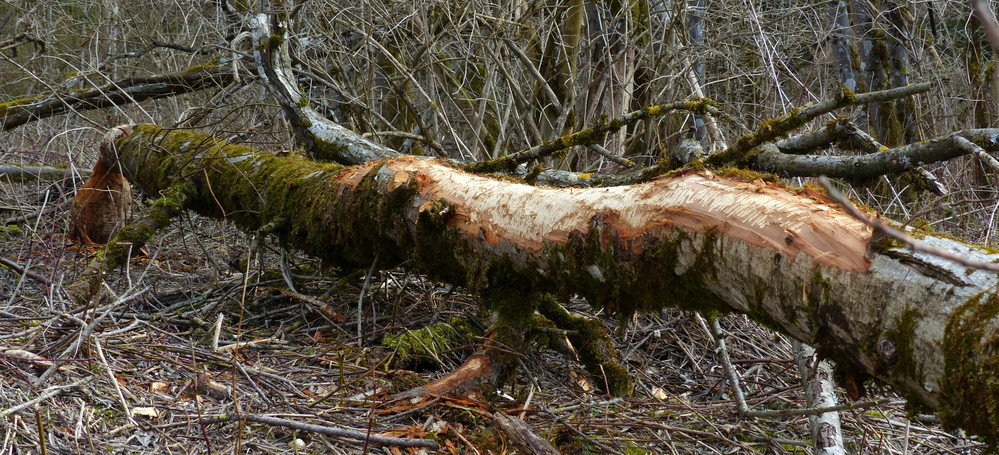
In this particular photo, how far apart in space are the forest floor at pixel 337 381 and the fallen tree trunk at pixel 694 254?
302 mm

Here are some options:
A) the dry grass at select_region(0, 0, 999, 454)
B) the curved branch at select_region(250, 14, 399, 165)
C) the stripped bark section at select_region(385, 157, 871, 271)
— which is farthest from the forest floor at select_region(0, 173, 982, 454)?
the curved branch at select_region(250, 14, 399, 165)

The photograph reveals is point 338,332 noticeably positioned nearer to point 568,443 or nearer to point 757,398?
point 568,443

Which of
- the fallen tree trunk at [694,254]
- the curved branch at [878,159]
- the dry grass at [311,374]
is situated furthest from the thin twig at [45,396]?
the curved branch at [878,159]

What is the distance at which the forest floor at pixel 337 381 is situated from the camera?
7.72 feet

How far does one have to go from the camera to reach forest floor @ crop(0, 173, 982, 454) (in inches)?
92.7

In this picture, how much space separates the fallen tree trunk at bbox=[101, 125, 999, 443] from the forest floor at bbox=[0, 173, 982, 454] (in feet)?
0.99

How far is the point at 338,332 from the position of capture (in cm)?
344

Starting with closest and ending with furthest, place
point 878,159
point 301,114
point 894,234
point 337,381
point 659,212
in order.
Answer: point 894,234, point 659,212, point 878,159, point 337,381, point 301,114

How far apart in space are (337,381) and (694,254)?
160 centimetres

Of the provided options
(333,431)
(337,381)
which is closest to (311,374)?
(337,381)

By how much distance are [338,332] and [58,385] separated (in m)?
1.26

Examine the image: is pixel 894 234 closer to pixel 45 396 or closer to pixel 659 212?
pixel 659 212

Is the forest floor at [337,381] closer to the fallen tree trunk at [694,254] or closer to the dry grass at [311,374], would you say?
the dry grass at [311,374]

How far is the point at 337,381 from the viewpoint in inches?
115
